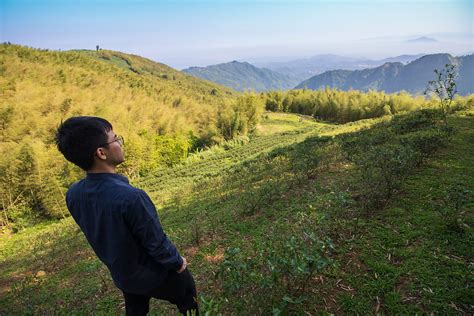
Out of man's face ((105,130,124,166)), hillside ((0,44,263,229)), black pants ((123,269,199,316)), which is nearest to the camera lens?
man's face ((105,130,124,166))

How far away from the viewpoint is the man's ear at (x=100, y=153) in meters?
1.77

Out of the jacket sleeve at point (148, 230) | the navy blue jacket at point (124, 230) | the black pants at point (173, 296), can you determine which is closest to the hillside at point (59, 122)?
the black pants at point (173, 296)

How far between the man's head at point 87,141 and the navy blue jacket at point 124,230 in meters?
0.10

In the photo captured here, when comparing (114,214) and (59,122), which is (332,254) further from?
(59,122)

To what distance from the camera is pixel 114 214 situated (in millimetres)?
1702

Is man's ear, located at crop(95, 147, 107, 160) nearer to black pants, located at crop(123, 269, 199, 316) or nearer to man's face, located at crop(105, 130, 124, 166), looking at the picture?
man's face, located at crop(105, 130, 124, 166)

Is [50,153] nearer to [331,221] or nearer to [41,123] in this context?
[41,123]

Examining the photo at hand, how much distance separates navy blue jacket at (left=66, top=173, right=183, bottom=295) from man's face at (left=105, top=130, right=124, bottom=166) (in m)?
0.11

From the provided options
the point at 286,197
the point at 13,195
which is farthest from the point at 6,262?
the point at 286,197

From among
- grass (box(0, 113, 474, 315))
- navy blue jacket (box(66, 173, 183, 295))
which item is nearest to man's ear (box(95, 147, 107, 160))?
navy blue jacket (box(66, 173, 183, 295))

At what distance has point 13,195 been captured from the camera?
16.3 m

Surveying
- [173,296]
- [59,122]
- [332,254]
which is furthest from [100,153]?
[59,122]

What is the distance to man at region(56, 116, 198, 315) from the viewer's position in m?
1.71

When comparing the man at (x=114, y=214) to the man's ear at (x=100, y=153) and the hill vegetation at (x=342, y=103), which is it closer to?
the man's ear at (x=100, y=153)
